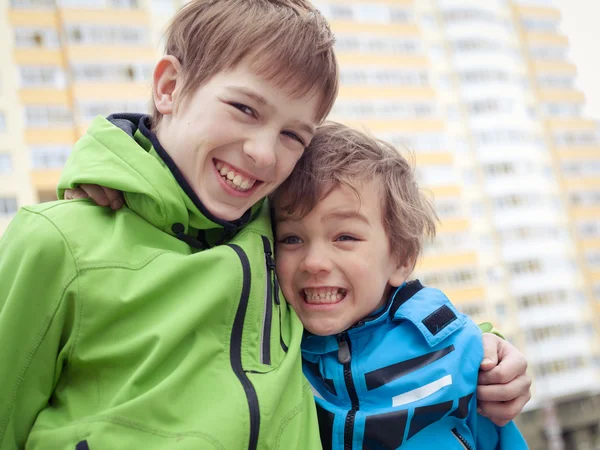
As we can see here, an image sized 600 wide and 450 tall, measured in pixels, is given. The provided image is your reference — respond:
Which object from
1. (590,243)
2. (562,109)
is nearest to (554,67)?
(562,109)

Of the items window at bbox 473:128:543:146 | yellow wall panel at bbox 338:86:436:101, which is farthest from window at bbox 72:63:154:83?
window at bbox 473:128:543:146

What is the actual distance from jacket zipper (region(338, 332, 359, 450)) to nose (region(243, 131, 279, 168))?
50cm

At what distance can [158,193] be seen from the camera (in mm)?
1175

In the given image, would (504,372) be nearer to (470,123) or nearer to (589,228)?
(470,123)

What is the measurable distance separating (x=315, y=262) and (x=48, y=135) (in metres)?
15.6

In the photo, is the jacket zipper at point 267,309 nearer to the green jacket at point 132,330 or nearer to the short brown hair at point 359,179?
the green jacket at point 132,330

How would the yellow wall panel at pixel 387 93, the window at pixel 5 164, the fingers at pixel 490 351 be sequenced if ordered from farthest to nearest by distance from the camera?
the yellow wall panel at pixel 387 93
the window at pixel 5 164
the fingers at pixel 490 351

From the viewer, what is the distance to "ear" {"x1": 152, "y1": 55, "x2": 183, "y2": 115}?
1.35m

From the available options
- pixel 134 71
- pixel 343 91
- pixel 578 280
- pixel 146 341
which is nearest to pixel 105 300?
pixel 146 341

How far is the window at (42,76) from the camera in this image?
15.6m

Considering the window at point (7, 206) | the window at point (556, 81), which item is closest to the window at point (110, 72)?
the window at point (7, 206)

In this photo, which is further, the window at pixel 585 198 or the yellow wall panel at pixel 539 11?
the yellow wall panel at pixel 539 11

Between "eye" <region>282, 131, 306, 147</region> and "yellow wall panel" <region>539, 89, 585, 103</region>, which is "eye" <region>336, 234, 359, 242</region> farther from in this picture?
"yellow wall panel" <region>539, 89, 585, 103</region>

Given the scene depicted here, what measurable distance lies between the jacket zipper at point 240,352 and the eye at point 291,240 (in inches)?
10.9
